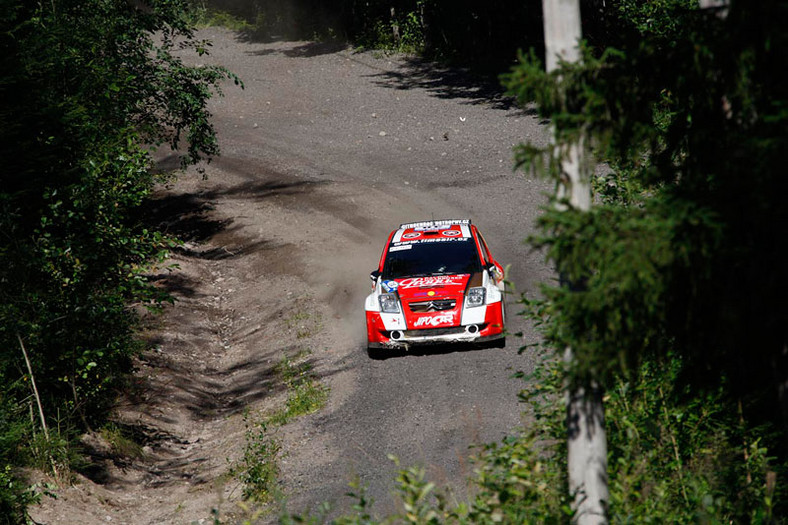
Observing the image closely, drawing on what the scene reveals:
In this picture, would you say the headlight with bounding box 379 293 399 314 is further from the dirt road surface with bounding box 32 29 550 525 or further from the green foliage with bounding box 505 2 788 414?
the green foliage with bounding box 505 2 788 414

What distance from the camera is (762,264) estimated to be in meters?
4.34

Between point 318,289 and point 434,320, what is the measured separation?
588cm

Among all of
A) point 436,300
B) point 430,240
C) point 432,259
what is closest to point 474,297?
point 436,300

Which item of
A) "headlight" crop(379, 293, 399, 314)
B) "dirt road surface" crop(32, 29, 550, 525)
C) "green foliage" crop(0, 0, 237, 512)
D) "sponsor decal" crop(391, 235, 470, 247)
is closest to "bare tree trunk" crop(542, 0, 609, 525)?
"dirt road surface" crop(32, 29, 550, 525)

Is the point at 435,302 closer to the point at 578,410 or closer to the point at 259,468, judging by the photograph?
the point at 259,468

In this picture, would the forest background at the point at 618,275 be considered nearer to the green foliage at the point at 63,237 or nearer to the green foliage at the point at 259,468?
the green foliage at the point at 63,237

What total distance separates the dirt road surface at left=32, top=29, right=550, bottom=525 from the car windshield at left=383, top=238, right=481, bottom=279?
134 cm

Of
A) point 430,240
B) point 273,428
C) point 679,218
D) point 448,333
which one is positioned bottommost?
point 273,428

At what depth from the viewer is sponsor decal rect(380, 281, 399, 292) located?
485 inches

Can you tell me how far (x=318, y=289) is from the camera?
1742cm

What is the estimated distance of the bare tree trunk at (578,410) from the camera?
484cm

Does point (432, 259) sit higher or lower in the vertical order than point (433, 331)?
higher

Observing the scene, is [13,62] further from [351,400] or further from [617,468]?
[617,468]

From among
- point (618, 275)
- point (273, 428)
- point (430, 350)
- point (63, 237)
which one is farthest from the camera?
point (430, 350)
